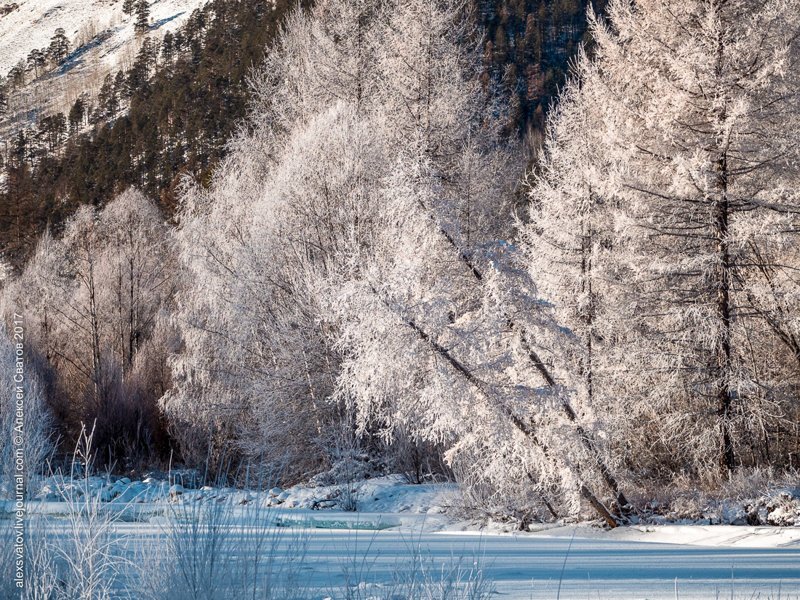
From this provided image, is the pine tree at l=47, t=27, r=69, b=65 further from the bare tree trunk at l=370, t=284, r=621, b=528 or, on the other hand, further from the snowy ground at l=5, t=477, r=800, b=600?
the bare tree trunk at l=370, t=284, r=621, b=528

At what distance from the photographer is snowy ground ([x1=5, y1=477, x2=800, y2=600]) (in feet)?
14.8

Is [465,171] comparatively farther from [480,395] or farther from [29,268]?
[29,268]

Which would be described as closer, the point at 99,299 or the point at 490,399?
the point at 490,399

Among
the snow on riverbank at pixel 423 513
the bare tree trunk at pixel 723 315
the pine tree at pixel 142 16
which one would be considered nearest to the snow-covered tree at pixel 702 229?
the bare tree trunk at pixel 723 315

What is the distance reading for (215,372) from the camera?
1664 cm

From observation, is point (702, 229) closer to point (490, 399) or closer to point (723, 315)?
point (723, 315)

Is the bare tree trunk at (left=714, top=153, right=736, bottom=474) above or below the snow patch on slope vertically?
below

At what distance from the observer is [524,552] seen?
6.40 metres

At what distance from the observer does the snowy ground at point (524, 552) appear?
4504 mm

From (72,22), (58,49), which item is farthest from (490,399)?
(72,22)

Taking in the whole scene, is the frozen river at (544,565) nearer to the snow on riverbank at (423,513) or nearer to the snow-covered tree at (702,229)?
the snow on riverbank at (423,513)

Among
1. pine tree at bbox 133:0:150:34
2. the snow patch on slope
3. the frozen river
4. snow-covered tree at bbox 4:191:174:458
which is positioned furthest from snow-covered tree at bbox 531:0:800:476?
pine tree at bbox 133:0:150:34

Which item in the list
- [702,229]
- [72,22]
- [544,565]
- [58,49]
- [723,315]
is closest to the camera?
[544,565]

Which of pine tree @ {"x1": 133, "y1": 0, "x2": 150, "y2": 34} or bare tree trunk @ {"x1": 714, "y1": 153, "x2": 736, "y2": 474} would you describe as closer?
bare tree trunk @ {"x1": 714, "y1": 153, "x2": 736, "y2": 474}
